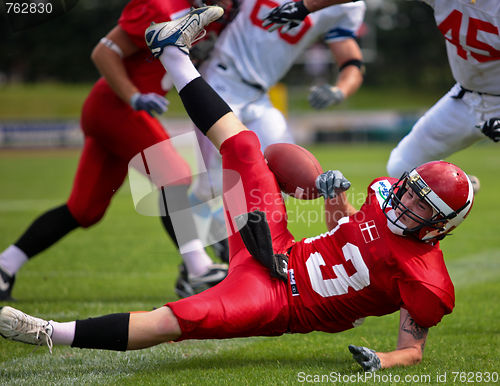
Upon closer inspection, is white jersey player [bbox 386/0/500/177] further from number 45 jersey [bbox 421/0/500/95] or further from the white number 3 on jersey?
the white number 3 on jersey

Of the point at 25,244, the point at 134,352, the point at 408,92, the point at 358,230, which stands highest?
the point at 358,230

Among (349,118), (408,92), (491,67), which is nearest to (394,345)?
(491,67)

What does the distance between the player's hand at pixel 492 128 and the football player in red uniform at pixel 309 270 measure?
2.47ft

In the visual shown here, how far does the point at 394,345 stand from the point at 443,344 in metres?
0.21

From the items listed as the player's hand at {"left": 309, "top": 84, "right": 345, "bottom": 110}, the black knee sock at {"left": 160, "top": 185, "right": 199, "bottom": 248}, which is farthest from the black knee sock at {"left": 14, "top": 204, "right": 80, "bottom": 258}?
the player's hand at {"left": 309, "top": 84, "right": 345, "bottom": 110}

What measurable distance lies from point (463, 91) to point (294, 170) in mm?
1236

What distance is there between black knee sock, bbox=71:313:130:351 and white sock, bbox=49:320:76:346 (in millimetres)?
14

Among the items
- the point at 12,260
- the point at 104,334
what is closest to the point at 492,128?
the point at 104,334

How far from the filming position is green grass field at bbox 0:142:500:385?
8.29 feet

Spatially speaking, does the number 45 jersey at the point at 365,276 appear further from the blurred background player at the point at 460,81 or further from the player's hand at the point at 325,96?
the player's hand at the point at 325,96

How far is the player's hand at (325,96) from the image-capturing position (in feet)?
13.9

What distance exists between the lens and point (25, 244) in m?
3.97

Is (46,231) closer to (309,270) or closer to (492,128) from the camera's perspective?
(309,270)

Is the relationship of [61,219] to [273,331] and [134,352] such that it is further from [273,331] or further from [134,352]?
[273,331]
